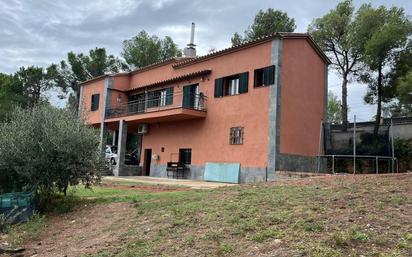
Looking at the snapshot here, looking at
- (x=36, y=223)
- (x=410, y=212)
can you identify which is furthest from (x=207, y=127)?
(x=410, y=212)

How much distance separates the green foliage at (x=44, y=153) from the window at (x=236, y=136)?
10.8m

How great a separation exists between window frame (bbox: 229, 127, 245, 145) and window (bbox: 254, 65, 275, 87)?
243 cm

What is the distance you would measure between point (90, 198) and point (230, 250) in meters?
8.02

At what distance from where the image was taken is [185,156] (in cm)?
2636

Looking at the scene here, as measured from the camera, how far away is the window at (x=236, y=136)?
875 inches

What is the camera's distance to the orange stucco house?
2105 cm

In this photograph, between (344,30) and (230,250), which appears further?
(344,30)

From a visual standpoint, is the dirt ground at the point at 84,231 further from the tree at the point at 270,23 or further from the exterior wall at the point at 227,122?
the tree at the point at 270,23

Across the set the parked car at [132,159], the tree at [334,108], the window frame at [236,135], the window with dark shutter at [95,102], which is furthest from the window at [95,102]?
the tree at [334,108]

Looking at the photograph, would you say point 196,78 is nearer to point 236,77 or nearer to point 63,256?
point 236,77

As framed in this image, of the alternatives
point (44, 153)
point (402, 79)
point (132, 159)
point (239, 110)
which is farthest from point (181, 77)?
point (44, 153)

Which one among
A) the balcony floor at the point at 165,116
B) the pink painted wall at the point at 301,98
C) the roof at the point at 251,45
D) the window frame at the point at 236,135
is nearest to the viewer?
the pink painted wall at the point at 301,98

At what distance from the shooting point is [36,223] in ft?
34.4

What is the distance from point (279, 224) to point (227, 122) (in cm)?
1640
